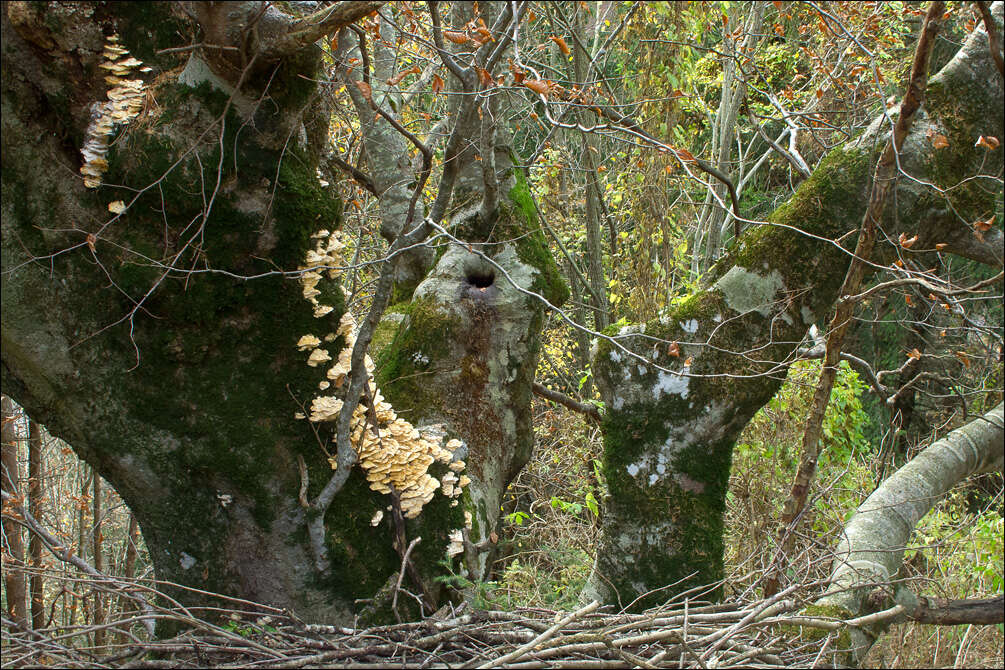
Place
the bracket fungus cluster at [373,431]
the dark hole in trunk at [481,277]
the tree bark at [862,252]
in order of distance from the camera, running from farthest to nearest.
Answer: the dark hole in trunk at [481,277], the bracket fungus cluster at [373,431], the tree bark at [862,252]

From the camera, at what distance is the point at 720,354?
321 cm

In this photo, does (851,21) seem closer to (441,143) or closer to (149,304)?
(441,143)

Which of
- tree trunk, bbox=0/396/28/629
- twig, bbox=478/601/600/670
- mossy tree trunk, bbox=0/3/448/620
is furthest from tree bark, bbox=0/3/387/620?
tree trunk, bbox=0/396/28/629

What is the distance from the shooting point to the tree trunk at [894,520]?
9.40ft

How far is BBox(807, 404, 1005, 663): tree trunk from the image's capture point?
2.87m

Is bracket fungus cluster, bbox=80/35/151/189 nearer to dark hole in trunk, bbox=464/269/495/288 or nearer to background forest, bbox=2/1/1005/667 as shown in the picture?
background forest, bbox=2/1/1005/667

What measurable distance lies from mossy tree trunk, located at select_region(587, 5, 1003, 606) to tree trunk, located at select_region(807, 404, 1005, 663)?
1.90 ft

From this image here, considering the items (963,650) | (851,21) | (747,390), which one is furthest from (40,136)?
(963,650)

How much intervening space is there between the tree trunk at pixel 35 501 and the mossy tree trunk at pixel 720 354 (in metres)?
4.16

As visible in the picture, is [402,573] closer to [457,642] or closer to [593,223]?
[457,642]

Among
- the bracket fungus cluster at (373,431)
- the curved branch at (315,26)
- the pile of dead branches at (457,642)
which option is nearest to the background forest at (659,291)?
the bracket fungus cluster at (373,431)

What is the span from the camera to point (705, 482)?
324 centimetres

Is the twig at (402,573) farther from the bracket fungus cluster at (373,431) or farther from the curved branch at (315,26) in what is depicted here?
the curved branch at (315,26)

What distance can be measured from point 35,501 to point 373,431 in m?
3.66
